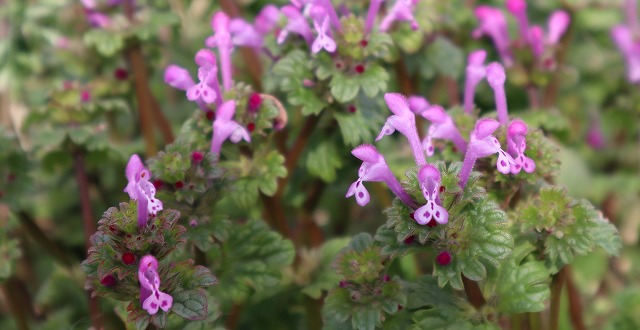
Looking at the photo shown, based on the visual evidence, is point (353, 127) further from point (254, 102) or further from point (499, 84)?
point (499, 84)

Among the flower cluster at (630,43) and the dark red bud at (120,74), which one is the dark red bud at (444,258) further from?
the dark red bud at (120,74)

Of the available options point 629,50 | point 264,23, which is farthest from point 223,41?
point 629,50

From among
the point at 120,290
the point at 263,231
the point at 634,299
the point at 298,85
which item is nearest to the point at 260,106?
the point at 298,85

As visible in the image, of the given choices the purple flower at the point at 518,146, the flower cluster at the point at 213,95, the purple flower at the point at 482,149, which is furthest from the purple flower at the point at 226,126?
the purple flower at the point at 518,146

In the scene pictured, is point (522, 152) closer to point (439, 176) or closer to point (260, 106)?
point (439, 176)

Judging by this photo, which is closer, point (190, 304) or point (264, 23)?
point (190, 304)

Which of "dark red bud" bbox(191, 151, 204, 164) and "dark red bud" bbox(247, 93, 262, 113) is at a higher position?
"dark red bud" bbox(247, 93, 262, 113)

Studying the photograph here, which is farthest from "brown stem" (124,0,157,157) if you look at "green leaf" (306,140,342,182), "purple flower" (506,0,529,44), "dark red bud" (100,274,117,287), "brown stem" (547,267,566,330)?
"brown stem" (547,267,566,330)

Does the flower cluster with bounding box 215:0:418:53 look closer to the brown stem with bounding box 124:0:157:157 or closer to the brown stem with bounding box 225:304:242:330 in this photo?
the brown stem with bounding box 124:0:157:157
